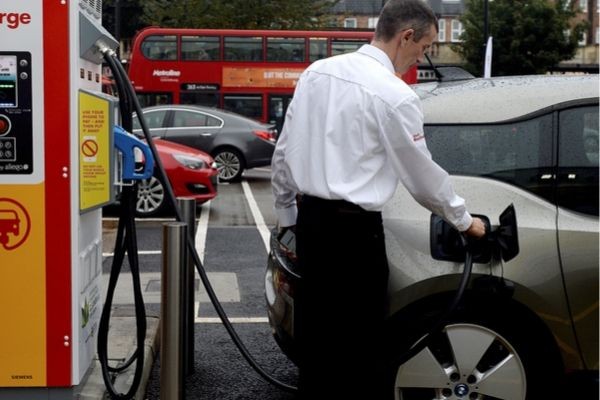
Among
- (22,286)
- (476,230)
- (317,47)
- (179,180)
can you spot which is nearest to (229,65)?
(317,47)

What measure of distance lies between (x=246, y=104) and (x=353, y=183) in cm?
2273

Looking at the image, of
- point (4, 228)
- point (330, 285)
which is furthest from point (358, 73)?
point (4, 228)

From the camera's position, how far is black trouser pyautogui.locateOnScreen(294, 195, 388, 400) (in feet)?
10.8

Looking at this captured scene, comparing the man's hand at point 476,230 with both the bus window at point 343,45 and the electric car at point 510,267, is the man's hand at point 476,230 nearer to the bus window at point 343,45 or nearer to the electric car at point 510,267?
the electric car at point 510,267

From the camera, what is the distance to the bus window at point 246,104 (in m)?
25.6

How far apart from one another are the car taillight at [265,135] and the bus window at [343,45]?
7860 millimetres

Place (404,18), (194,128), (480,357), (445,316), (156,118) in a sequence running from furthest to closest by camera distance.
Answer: (194,128)
(156,118)
(480,357)
(445,316)
(404,18)

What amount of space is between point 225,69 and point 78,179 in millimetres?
22130

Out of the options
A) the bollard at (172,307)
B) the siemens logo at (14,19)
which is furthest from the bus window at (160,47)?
the bollard at (172,307)

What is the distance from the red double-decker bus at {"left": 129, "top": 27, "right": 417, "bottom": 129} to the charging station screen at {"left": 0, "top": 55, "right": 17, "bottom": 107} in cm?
2182

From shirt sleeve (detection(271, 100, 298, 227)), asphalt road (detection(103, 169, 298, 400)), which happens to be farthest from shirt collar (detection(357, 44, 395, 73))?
asphalt road (detection(103, 169, 298, 400))

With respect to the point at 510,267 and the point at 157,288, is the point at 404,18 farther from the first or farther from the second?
the point at 157,288

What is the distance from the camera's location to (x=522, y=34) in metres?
46.5

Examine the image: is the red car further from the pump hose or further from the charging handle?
the pump hose
